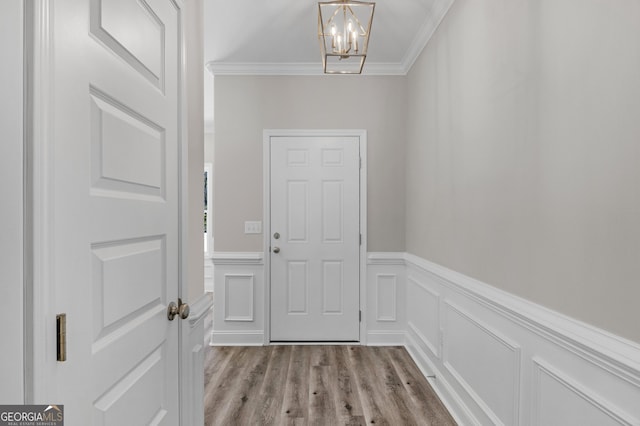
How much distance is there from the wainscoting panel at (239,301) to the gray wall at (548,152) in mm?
1848

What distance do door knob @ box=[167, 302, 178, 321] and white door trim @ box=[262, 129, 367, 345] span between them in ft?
7.27

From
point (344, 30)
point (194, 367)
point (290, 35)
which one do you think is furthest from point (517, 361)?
point (290, 35)

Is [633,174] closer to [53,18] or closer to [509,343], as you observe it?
[509,343]

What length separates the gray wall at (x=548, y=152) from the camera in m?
1.08

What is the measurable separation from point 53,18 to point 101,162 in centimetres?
31

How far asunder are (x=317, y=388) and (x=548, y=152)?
2.12m

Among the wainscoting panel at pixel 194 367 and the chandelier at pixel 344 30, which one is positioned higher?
the chandelier at pixel 344 30

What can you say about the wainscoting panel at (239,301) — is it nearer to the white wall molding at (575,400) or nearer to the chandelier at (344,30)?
the chandelier at (344,30)

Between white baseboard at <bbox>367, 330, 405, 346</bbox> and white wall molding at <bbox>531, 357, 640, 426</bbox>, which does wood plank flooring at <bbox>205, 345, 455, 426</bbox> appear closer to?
white baseboard at <bbox>367, 330, 405, 346</bbox>

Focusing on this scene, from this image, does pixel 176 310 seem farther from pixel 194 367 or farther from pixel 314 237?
pixel 314 237

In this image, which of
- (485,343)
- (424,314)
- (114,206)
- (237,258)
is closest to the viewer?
(114,206)

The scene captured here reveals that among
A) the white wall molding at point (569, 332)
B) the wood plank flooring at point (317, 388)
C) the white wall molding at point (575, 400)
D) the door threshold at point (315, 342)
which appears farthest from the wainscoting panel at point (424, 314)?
the white wall molding at point (575, 400)

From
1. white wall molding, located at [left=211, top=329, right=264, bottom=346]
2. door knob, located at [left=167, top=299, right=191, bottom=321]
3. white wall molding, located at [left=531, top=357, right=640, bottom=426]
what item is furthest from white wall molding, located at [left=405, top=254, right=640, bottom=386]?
white wall molding, located at [left=211, top=329, right=264, bottom=346]

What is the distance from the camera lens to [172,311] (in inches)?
52.0
